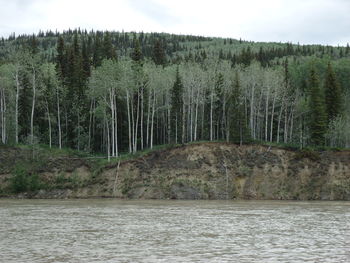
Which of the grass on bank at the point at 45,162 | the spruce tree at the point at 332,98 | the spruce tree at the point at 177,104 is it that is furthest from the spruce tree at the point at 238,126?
the spruce tree at the point at 332,98

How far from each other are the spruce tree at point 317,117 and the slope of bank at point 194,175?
21.9 feet

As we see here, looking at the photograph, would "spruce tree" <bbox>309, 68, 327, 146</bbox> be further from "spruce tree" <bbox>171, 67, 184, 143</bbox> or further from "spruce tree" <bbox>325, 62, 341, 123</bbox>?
"spruce tree" <bbox>171, 67, 184, 143</bbox>

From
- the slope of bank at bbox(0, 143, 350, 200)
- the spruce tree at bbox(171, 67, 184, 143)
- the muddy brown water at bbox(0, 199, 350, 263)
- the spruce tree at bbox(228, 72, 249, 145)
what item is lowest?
the muddy brown water at bbox(0, 199, 350, 263)

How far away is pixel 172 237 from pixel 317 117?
55.8 m

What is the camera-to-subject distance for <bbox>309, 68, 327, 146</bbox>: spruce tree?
251 feet

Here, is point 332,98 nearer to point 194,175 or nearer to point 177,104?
point 177,104

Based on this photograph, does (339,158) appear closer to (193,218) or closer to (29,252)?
(193,218)

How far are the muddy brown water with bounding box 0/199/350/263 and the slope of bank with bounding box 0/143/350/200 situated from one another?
23071mm

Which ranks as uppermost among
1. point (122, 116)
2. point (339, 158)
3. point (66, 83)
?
point (66, 83)

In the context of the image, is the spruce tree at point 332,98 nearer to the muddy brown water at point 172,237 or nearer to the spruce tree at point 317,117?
the spruce tree at point 317,117

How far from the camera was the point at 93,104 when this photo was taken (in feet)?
285

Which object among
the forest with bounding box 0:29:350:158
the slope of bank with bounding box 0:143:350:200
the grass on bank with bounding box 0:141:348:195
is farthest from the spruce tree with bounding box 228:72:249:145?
the slope of bank with bounding box 0:143:350:200

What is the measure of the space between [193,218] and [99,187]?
30105 millimetres

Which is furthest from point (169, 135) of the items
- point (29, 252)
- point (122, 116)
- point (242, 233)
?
point (29, 252)
